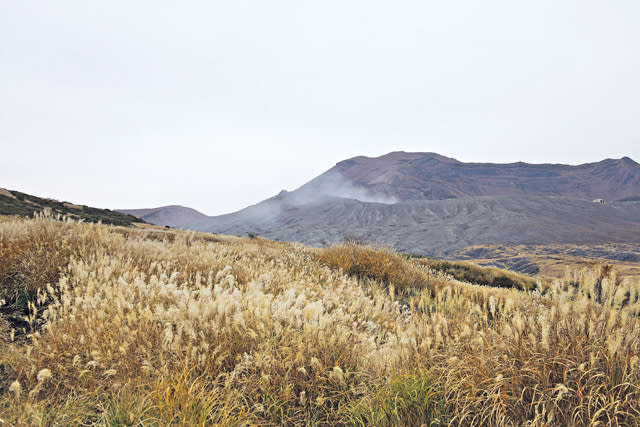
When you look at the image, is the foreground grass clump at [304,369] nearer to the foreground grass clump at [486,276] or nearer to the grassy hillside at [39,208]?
the foreground grass clump at [486,276]

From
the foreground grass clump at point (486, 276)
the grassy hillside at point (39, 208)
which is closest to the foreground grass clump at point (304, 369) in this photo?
the foreground grass clump at point (486, 276)

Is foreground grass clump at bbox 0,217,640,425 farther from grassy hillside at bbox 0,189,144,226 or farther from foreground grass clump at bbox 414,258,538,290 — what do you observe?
grassy hillside at bbox 0,189,144,226

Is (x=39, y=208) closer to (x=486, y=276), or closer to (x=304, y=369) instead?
(x=486, y=276)

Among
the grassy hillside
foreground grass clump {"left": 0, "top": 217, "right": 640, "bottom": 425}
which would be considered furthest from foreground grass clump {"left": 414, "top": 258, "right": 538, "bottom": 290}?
the grassy hillside

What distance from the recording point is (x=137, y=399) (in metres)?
2.38

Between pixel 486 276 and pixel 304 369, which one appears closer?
pixel 304 369

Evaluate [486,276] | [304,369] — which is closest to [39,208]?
[486,276]

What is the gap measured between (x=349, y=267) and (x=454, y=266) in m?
11.9

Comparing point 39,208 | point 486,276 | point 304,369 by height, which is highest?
point 39,208

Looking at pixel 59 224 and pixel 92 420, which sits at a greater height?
pixel 59 224

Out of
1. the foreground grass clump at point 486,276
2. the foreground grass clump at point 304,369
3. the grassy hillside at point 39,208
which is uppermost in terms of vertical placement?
the grassy hillside at point 39,208

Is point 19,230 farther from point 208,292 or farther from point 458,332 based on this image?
point 458,332

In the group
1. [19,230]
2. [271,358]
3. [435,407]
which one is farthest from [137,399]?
[19,230]

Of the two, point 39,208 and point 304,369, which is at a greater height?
point 39,208
